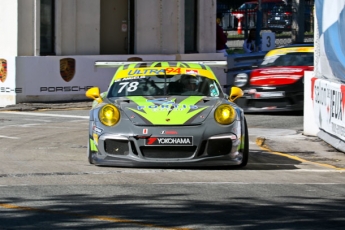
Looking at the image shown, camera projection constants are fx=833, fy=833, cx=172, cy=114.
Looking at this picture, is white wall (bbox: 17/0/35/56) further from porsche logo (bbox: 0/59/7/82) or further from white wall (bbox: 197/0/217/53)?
white wall (bbox: 197/0/217/53)

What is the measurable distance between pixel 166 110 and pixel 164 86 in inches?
40.7

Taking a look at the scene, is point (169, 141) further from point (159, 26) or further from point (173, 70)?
point (159, 26)

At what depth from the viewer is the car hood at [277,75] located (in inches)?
697

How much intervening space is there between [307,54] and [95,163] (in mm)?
9947

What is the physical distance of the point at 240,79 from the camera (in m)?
18.2

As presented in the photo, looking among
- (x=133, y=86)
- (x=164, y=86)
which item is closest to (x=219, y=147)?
(x=164, y=86)

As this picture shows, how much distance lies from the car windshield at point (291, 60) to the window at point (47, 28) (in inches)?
231

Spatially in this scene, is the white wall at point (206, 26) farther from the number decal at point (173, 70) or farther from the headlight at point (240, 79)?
the number decal at point (173, 70)

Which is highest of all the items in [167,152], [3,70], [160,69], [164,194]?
[160,69]

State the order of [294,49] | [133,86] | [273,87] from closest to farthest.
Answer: [133,86] → [273,87] → [294,49]

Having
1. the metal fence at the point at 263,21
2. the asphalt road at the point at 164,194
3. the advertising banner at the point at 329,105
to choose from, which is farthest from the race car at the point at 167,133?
the metal fence at the point at 263,21

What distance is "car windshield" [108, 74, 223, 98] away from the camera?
10.7 m

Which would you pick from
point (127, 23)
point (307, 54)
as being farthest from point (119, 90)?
point (127, 23)

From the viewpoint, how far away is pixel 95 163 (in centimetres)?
977
